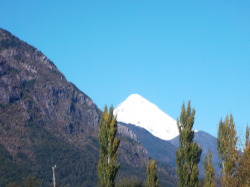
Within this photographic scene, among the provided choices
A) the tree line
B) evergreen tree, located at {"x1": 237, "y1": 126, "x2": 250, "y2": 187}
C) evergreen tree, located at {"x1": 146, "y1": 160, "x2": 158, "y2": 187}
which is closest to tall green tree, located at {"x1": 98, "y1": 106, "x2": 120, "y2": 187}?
the tree line

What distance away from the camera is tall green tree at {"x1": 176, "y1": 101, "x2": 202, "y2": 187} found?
73625 mm

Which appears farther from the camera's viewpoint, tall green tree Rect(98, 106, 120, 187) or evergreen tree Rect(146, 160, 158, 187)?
evergreen tree Rect(146, 160, 158, 187)

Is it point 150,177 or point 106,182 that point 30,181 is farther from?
point 106,182

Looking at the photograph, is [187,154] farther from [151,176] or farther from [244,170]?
[244,170]

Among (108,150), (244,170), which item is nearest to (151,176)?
(108,150)

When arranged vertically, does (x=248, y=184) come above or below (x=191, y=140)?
below

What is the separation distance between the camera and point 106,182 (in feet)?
190

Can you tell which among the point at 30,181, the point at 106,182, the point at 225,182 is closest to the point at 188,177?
the point at 106,182

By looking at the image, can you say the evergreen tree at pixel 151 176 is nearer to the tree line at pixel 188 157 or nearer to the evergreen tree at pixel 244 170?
the tree line at pixel 188 157

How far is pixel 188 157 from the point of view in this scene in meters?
74.7

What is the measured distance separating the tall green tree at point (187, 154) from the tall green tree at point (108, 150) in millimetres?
18373

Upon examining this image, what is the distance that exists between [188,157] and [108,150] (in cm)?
1935

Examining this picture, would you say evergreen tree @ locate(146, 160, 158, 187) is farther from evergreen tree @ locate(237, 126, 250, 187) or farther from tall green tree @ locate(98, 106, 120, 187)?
evergreen tree @ locate(237, 126, 250, 187)

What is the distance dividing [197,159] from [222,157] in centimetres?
615
